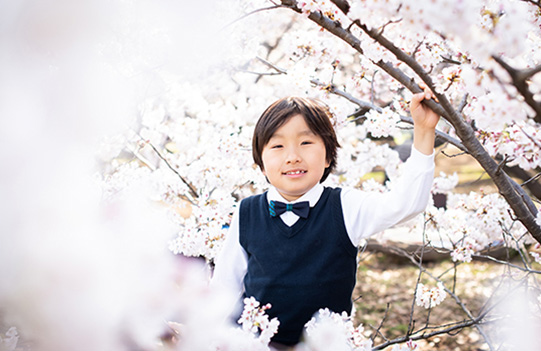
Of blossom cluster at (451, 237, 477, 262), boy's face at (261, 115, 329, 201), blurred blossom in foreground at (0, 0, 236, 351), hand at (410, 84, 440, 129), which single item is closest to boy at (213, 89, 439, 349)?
boy's face at (261, 115, 329, 201)

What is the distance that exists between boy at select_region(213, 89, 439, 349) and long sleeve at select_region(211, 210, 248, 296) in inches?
1.0

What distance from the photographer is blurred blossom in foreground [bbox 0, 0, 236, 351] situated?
49cm


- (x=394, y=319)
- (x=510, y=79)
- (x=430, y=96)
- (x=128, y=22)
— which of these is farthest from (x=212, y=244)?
(x=394, y=319)

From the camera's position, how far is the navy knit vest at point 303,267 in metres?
1.52

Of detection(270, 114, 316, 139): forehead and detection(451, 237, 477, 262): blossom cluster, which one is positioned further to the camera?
detection(451, 237, 477, 262): blossom cluster

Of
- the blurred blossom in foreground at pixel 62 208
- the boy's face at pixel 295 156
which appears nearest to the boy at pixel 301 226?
the boy's face at pixel 295 156

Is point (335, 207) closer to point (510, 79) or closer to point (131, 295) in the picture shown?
point (510, 79)

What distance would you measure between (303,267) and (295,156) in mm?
375

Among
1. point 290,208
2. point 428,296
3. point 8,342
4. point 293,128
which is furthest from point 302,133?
point 8,342

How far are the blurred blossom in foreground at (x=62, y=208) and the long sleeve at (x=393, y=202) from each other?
0.91 m

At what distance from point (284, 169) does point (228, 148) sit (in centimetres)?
84

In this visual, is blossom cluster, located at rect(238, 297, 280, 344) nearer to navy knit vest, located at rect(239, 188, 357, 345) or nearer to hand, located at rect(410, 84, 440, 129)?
navy knit vest, located at rect(239, 188, 357, 345)

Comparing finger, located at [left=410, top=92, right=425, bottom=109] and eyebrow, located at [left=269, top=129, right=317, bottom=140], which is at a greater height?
finger, located at [left=410, top=92, right=425, bottom=109]

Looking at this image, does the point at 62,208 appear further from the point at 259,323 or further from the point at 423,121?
the point at 423,121
